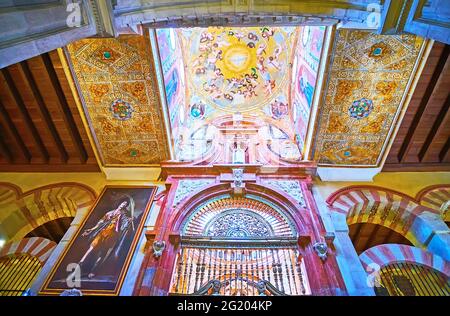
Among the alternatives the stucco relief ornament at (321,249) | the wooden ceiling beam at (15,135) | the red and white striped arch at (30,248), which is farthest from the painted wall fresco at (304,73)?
the wooden ceiling beam at (15,135)

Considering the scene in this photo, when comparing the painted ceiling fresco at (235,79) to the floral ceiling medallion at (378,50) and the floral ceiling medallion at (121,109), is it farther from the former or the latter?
the floral ceiling medallion at (378,50)

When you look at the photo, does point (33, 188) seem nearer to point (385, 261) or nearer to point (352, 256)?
point (352, 256)

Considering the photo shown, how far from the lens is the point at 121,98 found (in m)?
6.73

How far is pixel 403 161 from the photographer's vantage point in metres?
7.53

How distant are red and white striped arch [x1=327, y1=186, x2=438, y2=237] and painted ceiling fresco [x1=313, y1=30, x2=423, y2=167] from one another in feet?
3.19

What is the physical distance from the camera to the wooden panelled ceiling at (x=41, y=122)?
6.23 m

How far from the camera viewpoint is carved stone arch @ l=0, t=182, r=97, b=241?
6.62 metres

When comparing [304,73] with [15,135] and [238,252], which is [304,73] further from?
[15,135]

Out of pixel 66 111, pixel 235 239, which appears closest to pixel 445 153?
pixel 235 239
